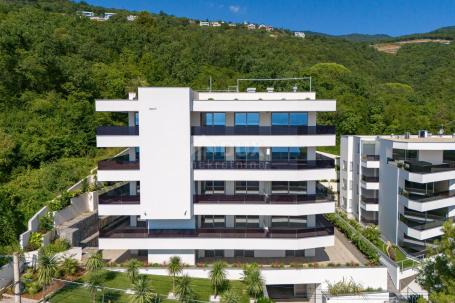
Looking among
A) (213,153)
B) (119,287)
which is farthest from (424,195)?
(119,287)

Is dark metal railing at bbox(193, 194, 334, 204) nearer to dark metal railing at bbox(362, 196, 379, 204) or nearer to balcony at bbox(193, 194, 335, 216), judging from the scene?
balcony at bbox(193, 194, 335, 216)

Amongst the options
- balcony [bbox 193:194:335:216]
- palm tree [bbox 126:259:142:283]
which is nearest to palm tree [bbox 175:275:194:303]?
palm tree [bbox 126:259:142:283]

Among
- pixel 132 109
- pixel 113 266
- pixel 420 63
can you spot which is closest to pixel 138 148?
pixel 132 109

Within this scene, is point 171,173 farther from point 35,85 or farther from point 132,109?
point 35,85

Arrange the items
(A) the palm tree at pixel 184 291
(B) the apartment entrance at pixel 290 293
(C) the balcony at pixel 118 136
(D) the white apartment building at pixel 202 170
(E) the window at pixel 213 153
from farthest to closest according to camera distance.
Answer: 1. (E) the window at pixel 213 153
2. (B) the apartment entrance at pixel 290 293
3. (C) the balcony at pixel 118 136
4. (D) the white apartment building at pixel 202 170
5. (A) the palm tree at pixel 184 291

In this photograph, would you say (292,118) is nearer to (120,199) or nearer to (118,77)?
(120,199)

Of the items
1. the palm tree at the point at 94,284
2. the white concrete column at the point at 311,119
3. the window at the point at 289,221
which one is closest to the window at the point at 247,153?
the white concrete column at the point at 311,119

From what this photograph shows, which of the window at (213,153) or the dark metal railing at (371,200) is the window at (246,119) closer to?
the window at (213,153)
